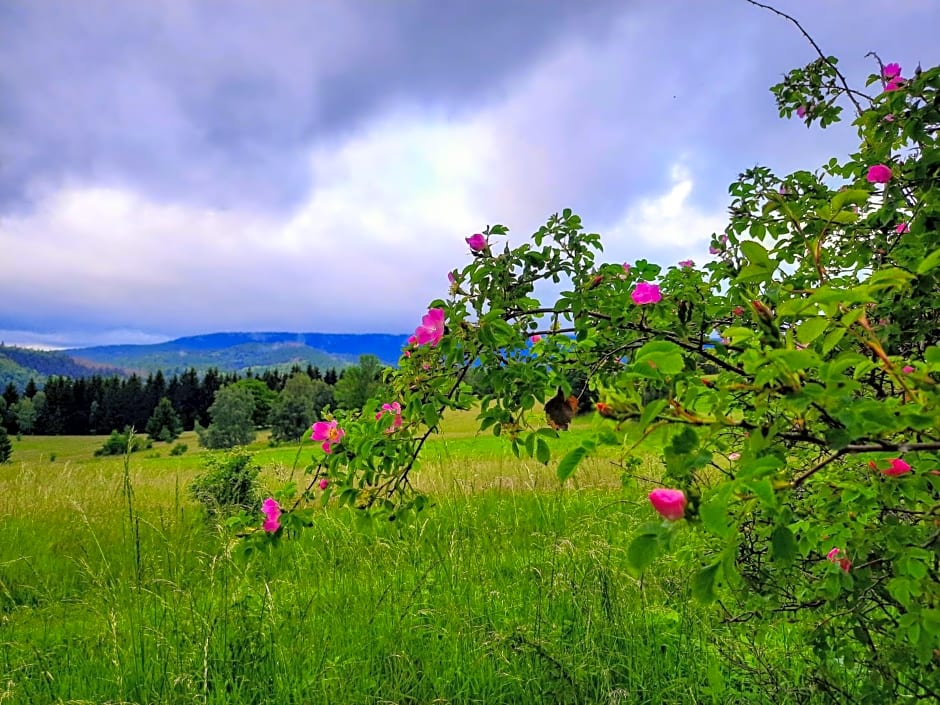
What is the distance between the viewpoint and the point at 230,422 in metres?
64.7

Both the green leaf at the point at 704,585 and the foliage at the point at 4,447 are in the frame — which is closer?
the green leaf at the point at 704,585

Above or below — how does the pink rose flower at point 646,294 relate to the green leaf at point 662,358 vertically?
above

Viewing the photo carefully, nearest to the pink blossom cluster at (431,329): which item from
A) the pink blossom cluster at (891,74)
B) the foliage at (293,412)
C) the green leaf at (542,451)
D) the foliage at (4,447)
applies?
the green leaf at (542,451)

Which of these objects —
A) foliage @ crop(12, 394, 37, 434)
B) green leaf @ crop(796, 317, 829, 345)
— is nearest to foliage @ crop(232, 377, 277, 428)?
foliage @ crop(12, 394, 37, 434)

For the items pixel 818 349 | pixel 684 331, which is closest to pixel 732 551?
pixel 818 349

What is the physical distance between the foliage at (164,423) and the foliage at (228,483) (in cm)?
7181

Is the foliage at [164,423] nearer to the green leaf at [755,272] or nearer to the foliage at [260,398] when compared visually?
the foliage at [260,398]

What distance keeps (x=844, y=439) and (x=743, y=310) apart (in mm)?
808

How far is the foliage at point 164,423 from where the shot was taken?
69375 mm

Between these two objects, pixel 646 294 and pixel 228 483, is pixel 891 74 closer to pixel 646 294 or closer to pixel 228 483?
pixel 646 294

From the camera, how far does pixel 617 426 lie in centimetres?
84

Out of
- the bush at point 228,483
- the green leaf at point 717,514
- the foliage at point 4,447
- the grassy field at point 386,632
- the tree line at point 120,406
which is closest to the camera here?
the green leaf at point 717,514

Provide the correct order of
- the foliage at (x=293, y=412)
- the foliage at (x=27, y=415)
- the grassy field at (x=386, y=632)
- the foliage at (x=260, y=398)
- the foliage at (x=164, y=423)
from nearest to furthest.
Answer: the grassy field at (x=386, y=632), the foliage at (x=293, y=412), the foliage at (x=164, y=423), the foliage at (x=27, y=415), the foliage at (x=260, y=398)

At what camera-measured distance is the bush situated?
6.13 m
